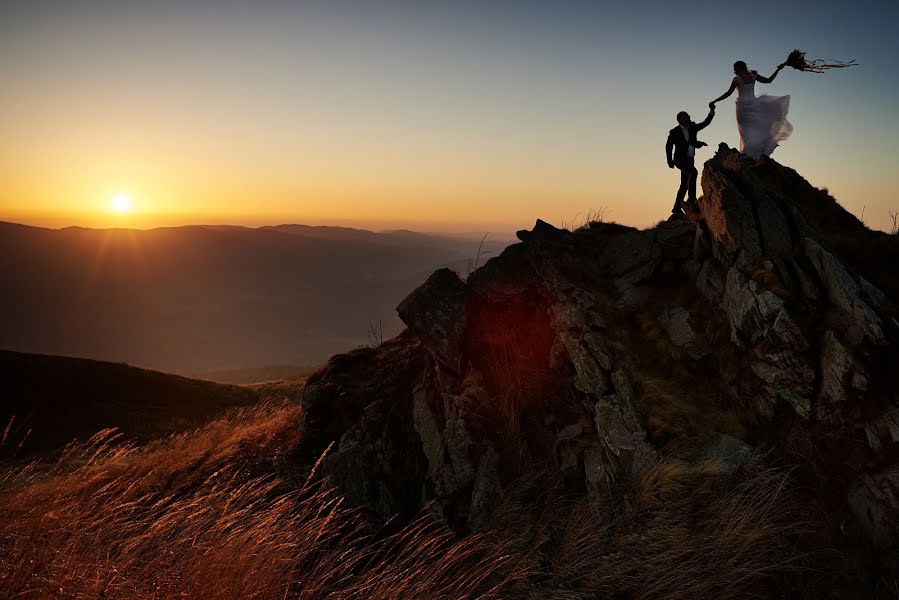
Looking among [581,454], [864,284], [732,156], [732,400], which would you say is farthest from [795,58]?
[581,454]

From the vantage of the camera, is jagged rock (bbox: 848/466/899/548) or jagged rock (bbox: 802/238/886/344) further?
jagged rock (bbox: 802/238/886/344)

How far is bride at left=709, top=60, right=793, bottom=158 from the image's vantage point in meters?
11.4

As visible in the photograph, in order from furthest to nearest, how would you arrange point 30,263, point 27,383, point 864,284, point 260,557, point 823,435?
point 30,263
point 27,383
point 864,284
point 823,435
point 260,557

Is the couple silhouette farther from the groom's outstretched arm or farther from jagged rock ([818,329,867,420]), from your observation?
jagged rock ([818,329,867,420])

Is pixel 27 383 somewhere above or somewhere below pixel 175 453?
below

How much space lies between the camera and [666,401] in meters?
6.81

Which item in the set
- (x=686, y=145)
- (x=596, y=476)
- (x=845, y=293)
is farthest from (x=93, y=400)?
(x=845, y=293)

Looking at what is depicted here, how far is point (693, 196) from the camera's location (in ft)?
39.8

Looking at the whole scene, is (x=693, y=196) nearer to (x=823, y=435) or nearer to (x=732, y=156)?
(x=732, y=156)

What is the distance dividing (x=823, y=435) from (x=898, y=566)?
5.15 ft

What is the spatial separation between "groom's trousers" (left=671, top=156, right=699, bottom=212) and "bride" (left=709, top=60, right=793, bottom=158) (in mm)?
1276

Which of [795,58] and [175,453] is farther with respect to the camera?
[175,453]

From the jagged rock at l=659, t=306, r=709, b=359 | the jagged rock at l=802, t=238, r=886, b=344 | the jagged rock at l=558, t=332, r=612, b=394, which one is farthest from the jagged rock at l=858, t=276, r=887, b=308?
the jagged rock at l=558, t=332, r=612, b=394

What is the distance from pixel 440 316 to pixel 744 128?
9.55 metres
